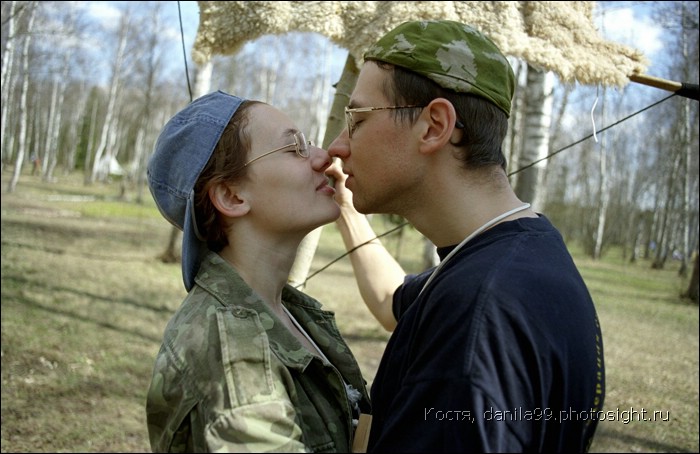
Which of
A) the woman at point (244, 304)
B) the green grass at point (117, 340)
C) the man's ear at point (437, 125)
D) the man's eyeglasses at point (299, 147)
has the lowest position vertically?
the green grass at point (117, 340)

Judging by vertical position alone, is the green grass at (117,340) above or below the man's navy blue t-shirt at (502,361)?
below

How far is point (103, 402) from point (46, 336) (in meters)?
1.89

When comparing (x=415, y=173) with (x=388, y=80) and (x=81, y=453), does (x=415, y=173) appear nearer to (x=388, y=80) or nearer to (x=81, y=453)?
(x=388, y=80)

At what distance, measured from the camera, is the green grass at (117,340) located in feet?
17.6

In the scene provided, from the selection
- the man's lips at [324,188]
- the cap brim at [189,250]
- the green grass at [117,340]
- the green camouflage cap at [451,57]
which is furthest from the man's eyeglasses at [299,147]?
the green grass at [117,340]

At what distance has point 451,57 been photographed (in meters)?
1.73

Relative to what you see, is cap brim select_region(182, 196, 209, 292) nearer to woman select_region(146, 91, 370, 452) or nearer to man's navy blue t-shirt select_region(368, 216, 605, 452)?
woman select_region(146, 91, 370, 452)

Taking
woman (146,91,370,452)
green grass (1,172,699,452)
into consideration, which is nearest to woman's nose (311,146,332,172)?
woman (146,91,370,452)

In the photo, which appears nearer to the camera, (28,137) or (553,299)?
(553,299)

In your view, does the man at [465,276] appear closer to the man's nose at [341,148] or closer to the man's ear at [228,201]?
the man's nose at [341,148]

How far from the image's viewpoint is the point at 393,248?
2184 centimetres

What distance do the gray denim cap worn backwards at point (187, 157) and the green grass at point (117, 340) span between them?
12.2 feet

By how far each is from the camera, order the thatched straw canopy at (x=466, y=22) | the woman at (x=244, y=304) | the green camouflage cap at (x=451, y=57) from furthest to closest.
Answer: the thatched straw canopy at (x=466, y=22) < the green camouflage cap at (x=451, y=57) < the woman at (x=244, y=304)

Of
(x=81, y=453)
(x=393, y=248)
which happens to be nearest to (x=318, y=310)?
(x=81, y=453)
